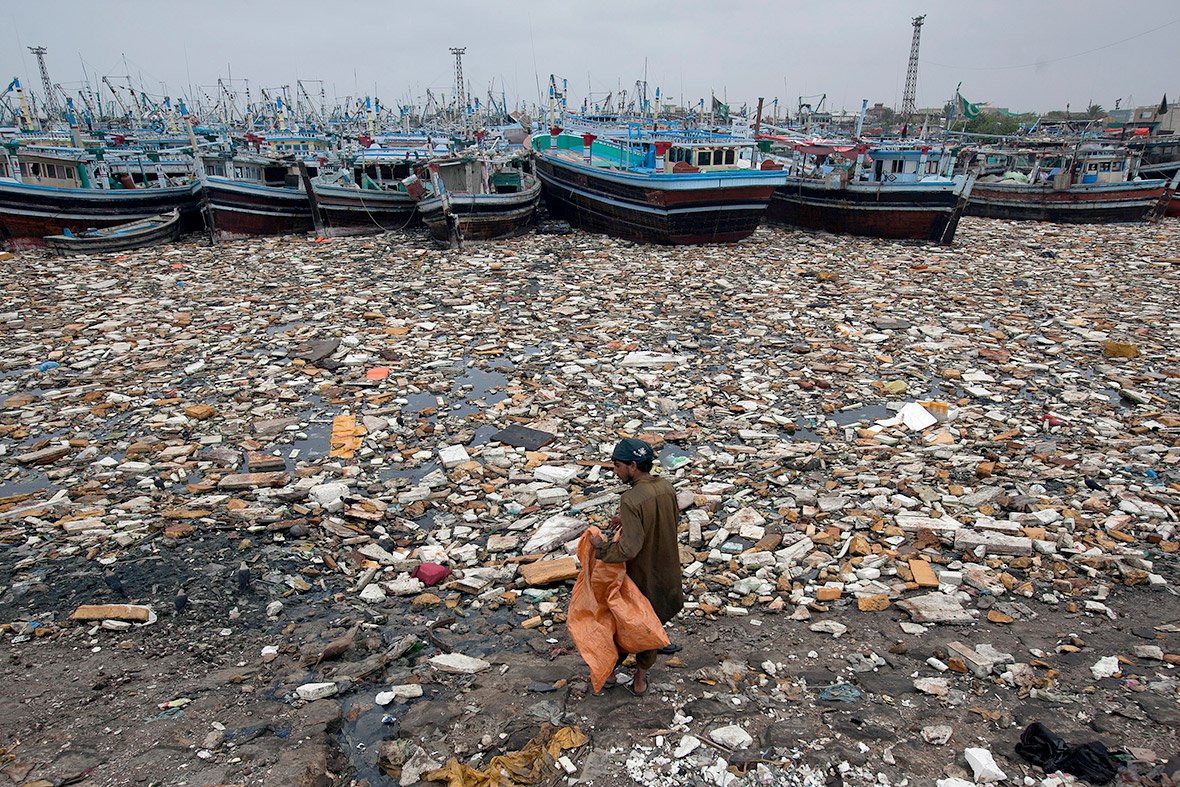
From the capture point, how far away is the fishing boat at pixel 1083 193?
2047 cm

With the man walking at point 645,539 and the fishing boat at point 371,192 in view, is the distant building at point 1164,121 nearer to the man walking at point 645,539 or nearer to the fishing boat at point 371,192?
the fishing boat at point 371,192

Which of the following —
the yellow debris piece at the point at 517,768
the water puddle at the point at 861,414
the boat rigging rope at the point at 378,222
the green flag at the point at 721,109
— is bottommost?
the water puddle at the point at 861,414

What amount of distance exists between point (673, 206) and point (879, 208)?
235 inches

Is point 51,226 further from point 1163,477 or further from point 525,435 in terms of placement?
point 1163,477

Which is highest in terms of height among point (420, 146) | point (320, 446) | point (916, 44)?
point (916, 44)

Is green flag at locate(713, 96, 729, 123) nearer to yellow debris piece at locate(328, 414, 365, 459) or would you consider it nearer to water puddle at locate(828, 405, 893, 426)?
water puddle at locate(828, 405, 893, 426)

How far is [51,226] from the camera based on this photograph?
1627 cm

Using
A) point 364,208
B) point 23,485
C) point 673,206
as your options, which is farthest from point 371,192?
point 23,485

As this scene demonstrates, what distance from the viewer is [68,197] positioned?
53.7 ft

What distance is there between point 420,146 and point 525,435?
56.8 ft

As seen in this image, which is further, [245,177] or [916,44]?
[916,44]

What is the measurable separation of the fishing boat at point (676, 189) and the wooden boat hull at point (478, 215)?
7.28ft

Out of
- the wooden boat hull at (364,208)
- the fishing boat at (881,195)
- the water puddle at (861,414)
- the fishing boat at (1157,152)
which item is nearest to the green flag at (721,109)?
the fishing boat at (881,195)

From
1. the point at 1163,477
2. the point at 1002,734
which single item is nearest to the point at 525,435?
the point at 1002,734
